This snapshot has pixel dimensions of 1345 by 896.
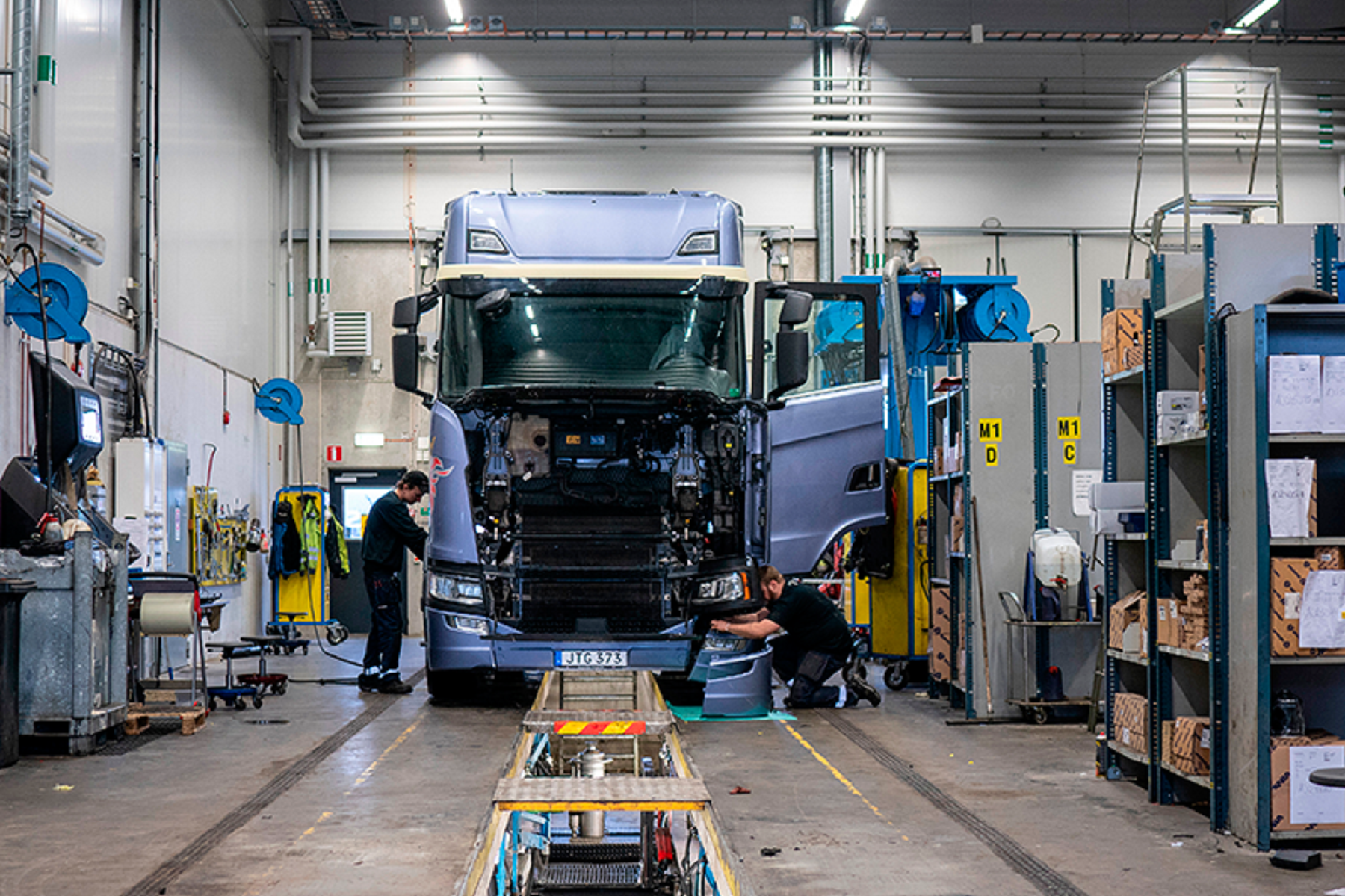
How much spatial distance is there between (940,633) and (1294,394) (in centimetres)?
510

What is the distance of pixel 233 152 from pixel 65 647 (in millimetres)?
9198

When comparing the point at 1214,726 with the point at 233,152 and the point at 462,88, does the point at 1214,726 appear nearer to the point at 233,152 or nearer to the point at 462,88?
the point at 233,152

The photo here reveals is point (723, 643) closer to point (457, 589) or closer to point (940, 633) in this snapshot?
point (457, 589)

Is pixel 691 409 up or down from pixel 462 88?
down

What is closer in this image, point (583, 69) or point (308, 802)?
point (308, 802)

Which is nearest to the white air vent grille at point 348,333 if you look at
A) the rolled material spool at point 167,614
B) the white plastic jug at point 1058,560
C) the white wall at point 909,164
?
the white wall at point 909,164

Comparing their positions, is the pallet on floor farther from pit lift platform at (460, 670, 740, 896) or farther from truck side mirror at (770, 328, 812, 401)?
truck side mirror at (770, 328, 812, 401)

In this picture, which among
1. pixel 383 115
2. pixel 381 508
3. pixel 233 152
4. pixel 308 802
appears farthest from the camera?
pixel 383 115

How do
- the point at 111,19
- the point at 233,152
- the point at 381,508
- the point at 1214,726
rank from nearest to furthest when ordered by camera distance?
1. the point at 1214,726
2. the point at 381,508
3. the point at 111,19
4. the point at 233,152

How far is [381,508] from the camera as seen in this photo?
1089cm

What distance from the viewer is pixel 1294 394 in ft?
17.5

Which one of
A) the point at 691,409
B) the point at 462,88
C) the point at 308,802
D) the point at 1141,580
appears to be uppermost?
the point at 462,88

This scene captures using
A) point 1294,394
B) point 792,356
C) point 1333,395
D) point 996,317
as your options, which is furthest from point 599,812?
point 996,317

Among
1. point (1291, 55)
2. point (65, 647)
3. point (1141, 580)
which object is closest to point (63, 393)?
point (65, 647)
